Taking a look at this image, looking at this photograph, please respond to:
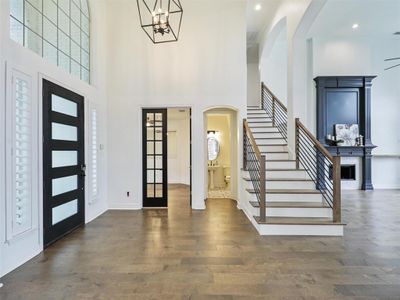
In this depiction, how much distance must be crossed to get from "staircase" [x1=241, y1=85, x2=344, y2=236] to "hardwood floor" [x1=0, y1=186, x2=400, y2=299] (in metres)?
0.20

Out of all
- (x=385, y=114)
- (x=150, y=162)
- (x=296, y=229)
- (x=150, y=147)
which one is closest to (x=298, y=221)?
(x=296, y=229)

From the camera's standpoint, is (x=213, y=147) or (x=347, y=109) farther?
(x=213, y=147)

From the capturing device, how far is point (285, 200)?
4.73 metres

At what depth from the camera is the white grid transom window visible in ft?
10.7

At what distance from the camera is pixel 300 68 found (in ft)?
18.2

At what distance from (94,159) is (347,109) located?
791cm

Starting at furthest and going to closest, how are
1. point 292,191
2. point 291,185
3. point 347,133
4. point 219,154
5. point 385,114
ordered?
point 219,154
point 385,114
point 347,133
point 291,185
point 292,191

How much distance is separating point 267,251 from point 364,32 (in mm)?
8171

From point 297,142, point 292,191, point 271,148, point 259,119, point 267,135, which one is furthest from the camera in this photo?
point 259,119

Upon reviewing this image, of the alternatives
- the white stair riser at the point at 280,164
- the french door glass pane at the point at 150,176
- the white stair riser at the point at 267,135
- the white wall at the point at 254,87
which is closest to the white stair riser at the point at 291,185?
the white stair riser at the point at 280,164

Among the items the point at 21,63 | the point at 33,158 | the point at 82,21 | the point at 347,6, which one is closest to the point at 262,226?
the point at 33,158

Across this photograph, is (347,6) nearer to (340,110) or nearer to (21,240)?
(340,110)

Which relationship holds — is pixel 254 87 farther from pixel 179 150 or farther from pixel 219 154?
pixel 179 150

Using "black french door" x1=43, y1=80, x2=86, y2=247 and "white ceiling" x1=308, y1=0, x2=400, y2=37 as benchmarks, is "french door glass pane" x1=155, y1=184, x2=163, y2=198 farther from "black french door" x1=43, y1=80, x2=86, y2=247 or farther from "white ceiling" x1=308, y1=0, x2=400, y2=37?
"white ceiling" x1=308, y1=0, x2=400, y2=37
